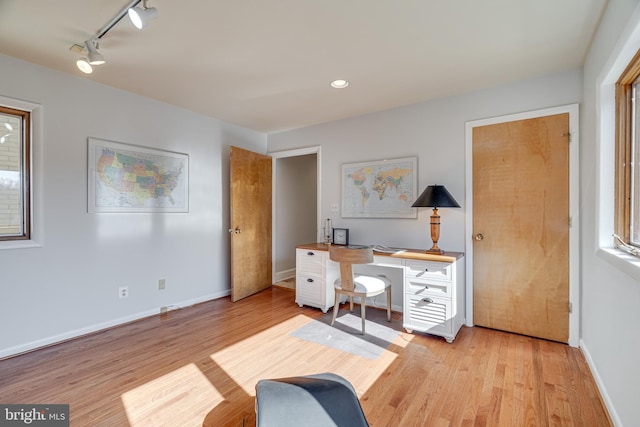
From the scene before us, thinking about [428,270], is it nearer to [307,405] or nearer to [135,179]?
[307,405]

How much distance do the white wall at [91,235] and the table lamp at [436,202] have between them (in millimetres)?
2638

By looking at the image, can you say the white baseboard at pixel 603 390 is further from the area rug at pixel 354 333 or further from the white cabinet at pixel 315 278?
the white cabinet at pixel 315 278

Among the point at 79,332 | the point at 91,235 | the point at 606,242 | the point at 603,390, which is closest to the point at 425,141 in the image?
the point at 606,242

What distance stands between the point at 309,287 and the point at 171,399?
185 cm

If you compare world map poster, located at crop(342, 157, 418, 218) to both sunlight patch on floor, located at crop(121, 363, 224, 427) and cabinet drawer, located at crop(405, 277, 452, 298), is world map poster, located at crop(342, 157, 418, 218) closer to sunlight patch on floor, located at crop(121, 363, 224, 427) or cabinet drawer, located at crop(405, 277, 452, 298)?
cabinet drawer, located at crop(405, 277, 452, 298)

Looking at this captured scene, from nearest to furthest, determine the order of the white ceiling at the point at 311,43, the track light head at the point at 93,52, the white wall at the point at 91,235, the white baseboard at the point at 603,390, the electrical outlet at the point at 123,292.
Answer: the white baseboard at the point at 603,390 < the white ceiling at the point at 311,43 < the track light head at the point at 93,52 < the white wall at the point at 91,235 < the electrical outlet at the point at 123,292

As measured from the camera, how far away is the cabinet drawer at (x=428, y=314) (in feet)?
8.29

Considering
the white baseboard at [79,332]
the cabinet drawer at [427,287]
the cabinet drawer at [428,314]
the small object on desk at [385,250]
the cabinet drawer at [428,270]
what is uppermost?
the small object on desk at [385,250]

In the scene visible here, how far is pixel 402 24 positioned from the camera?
1.84 meters

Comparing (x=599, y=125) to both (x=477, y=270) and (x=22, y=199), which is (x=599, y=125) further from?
(x=22, y=199)

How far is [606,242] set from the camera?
1780 mm

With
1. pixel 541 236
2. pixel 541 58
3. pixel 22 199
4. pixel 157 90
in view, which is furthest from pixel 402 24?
pixel 22 199

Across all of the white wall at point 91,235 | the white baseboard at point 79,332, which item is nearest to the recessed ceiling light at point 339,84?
the white wall at point 91,235

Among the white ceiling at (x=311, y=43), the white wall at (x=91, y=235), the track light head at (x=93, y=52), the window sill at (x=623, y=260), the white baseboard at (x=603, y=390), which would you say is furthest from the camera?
the white wall at (x=91, y=235)
